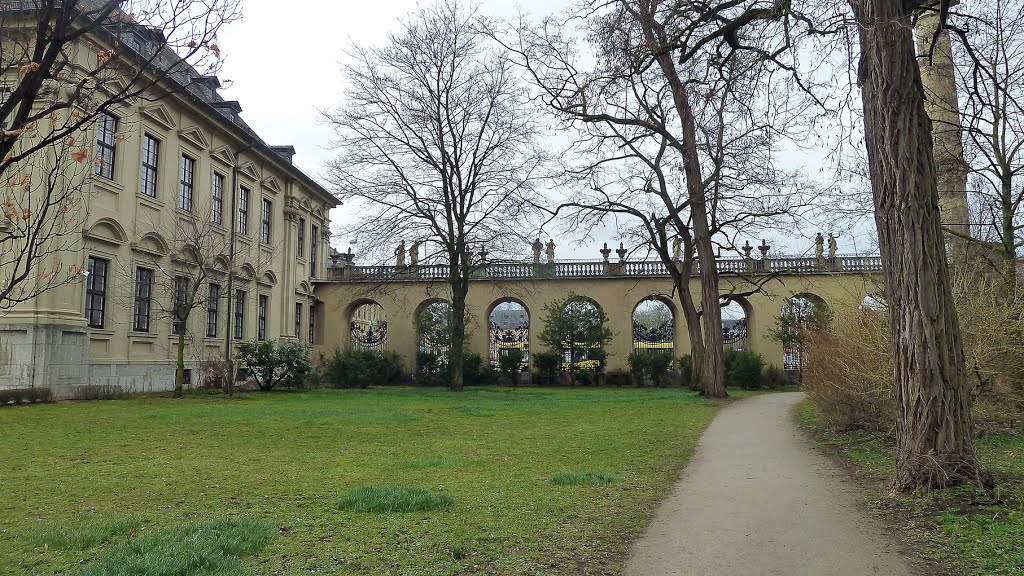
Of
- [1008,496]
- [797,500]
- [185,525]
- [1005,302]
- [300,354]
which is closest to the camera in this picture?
[185,525]

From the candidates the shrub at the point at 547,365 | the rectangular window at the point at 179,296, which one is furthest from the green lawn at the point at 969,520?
the shrub at the point at 547,365

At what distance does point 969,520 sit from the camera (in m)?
5.70

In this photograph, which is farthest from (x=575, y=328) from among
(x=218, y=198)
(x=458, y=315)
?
(x=218, y=198)

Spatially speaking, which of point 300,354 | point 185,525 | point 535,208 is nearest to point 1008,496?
point 185,525

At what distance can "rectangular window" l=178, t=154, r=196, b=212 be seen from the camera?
92.6 feet

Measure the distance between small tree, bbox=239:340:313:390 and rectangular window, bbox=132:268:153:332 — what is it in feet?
12.1

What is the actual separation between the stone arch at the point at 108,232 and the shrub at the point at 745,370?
1067 inches

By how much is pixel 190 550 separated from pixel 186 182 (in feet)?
88.7

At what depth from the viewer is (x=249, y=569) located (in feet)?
14.2

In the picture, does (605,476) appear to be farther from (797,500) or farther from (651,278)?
(651,278)

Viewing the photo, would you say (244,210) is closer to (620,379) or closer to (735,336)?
(620,379)

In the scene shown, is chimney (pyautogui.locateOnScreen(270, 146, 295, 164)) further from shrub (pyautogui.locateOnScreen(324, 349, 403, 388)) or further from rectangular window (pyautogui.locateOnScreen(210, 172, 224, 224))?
shrub (pyautogui.locateOnScreen(324, 349, 403, 388))

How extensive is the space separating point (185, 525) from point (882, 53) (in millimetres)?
7495

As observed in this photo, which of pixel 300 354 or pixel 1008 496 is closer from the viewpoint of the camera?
pixel 1008 496
